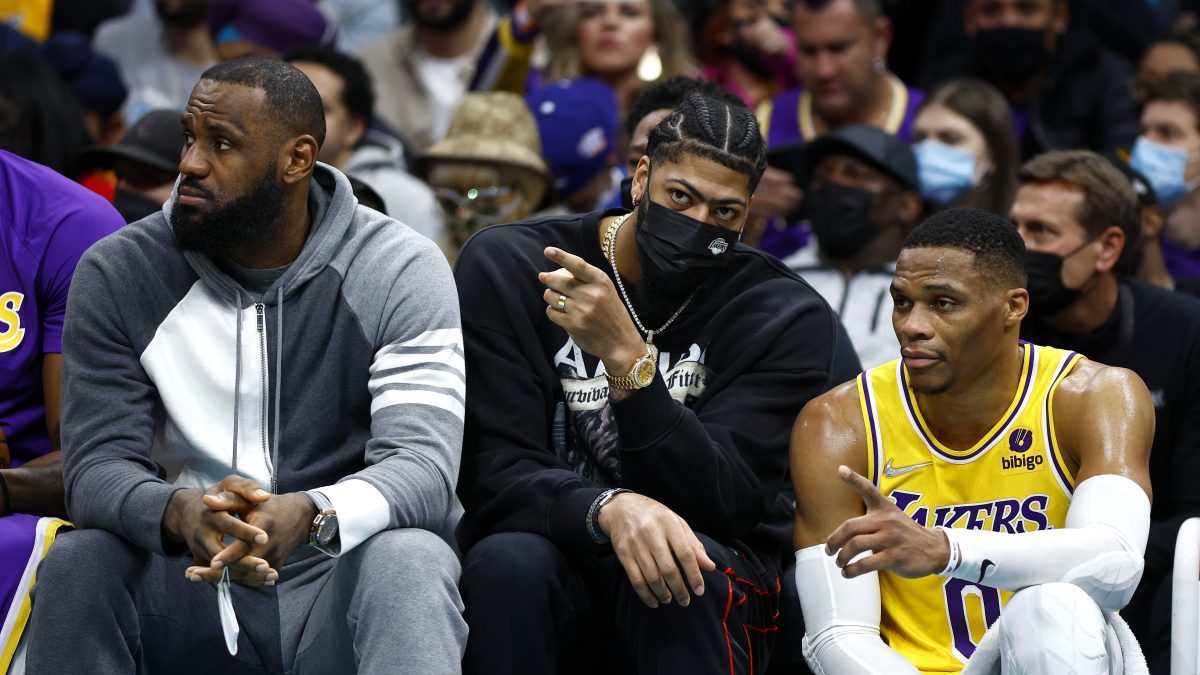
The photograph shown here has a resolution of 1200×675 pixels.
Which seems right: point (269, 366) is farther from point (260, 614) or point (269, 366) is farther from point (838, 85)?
point (838, 85)

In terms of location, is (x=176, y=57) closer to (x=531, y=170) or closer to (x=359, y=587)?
(x=531, y=170)

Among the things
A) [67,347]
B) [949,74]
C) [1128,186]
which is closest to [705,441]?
[67,347]

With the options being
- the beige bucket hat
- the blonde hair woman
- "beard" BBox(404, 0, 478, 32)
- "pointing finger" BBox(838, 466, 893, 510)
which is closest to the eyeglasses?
the beige bucket hat

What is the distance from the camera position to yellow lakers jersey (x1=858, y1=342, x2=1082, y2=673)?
386cm

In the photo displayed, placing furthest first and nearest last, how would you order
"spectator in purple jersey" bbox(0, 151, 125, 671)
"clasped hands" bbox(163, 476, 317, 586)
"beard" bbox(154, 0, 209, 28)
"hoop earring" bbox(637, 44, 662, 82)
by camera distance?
"beard" bbox(154, 0, 209, 28) < "hoop earring" bbox(637, 44, 662, 82) < "spectator in purple jersey" bbox(0, 151, 125, 671) < "clasped hands" bbox(163, 476, 317, 586)

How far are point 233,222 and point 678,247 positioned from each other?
3.55ft

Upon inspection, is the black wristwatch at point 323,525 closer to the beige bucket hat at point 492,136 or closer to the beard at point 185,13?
the beige bucket hat at point 492,136

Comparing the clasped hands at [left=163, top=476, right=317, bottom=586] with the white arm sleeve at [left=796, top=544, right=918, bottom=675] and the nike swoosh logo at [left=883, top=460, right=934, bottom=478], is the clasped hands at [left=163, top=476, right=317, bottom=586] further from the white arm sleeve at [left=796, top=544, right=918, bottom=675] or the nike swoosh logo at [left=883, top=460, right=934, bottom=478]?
the nike swoosh logo at [left=883, top=460, right=934, bottom=478]

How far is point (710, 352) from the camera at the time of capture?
418cm

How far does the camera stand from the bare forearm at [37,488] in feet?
12.8

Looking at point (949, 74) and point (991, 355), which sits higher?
point (991, 355)

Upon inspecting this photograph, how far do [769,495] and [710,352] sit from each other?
421 millimetres

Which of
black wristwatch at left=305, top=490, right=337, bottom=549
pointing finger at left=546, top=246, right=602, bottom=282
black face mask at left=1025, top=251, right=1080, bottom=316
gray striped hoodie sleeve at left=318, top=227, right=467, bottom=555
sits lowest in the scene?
black face mask at left=1025, top=251, right=1080, bottom=316

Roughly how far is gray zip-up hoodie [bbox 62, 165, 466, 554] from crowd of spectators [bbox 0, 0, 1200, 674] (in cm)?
2
